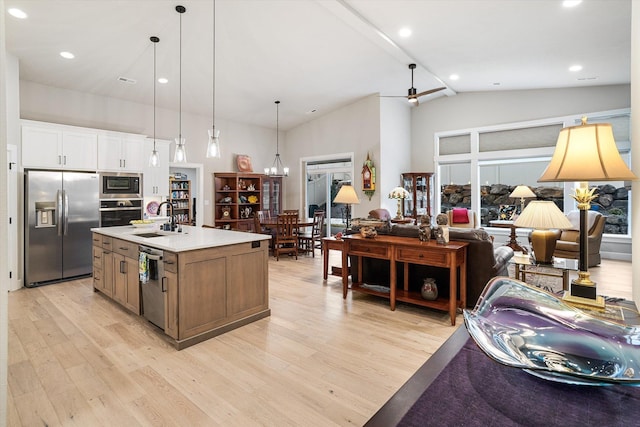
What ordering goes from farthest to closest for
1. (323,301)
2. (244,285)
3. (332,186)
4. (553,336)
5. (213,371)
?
1. (332,186)
2. (323,301)
3. (244,285)
4. (213,371)
5. (553,336)

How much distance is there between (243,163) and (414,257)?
593 cm

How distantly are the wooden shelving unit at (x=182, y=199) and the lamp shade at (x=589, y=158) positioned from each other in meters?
7.65

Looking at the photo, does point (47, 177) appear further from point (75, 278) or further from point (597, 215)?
point (597, 215)

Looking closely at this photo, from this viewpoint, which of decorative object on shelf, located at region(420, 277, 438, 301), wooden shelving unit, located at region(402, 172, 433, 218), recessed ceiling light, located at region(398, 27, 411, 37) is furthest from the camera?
wooden shelving unit, located at region(402, 172, 433, 218)

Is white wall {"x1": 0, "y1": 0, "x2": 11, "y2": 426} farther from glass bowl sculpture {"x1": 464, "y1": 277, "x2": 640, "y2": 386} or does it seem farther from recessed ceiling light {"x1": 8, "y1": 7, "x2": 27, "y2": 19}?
recessed ceiling light {"x1": 8, "y1": 7, "x2": 27, "y2": 19}

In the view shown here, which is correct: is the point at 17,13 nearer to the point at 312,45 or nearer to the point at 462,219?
the point at 312,45

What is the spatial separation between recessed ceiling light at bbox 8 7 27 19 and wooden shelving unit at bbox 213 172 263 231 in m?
4.43

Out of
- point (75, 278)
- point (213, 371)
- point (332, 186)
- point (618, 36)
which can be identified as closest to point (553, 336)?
point (213, 371)

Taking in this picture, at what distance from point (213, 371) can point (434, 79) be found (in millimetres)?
6705

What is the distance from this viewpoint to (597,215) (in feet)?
18.4

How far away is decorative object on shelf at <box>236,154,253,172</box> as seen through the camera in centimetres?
823

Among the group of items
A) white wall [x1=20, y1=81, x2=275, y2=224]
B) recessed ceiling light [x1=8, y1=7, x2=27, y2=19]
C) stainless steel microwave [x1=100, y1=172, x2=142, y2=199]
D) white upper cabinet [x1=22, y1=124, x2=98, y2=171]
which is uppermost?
recessed ceiling light [x1=8, y1=7, x2=27, y2=19]

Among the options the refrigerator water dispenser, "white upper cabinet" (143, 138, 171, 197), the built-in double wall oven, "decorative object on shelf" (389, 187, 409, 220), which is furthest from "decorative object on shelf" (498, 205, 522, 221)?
the refrigerator water dispenser

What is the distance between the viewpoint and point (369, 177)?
24.2 feet
